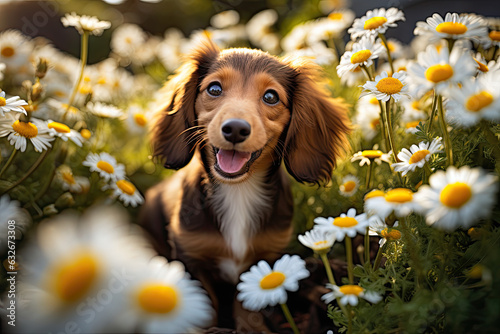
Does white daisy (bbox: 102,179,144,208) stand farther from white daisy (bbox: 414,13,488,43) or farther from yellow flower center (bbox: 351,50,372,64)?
white daisy (bbox: 414,13,488,43)

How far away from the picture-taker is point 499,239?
1168 mm

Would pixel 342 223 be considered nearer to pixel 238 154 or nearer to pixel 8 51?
pixel 238 154

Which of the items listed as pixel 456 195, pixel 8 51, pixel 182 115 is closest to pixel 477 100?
pixel 456 195

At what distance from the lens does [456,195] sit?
98 cm

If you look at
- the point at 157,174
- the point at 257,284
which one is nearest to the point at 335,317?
the point at 257,284

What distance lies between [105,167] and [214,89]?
64 centimetres

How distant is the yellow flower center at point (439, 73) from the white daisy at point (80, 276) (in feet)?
3.20

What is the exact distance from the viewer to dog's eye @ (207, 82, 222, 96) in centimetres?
189

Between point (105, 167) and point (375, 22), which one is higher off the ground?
point (375, 22)

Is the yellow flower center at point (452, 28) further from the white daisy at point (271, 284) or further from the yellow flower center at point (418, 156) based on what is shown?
the white daisy at point (271, 284)

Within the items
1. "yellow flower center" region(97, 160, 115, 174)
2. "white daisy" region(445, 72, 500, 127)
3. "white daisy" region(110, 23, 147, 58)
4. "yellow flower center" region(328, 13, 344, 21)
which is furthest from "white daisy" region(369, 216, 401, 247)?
"white daisy" region(110, 23, 147, 58)

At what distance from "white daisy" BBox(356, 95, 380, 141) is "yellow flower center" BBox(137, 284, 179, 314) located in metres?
1.53

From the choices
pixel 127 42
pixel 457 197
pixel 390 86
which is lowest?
pixel 127 42

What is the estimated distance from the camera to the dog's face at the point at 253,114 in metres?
1.80
